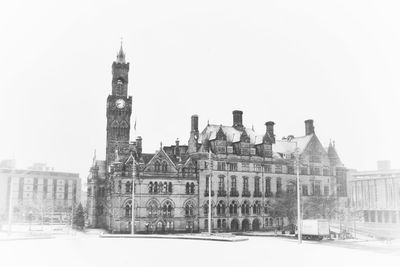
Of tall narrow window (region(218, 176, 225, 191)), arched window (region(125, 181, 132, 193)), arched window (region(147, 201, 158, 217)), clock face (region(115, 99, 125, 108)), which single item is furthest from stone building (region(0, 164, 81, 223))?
tall narrow window (region(218, 176, 225, 191))

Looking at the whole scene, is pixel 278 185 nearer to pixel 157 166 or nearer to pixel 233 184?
pixel 233 184

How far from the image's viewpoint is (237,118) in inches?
2933

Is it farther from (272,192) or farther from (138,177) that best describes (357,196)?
(138,177)

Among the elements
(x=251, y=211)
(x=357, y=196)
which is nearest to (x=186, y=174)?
(x=251, y=211)

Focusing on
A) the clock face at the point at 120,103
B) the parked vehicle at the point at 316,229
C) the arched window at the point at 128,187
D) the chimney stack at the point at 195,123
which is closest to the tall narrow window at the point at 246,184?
the chimney stack at the point at 195,123

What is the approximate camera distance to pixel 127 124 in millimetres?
71062

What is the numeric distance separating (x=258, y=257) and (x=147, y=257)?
8.49m

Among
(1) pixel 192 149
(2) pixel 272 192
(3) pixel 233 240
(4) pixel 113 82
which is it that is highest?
(4) pixel 113 82

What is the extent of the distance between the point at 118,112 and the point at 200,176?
17.1m

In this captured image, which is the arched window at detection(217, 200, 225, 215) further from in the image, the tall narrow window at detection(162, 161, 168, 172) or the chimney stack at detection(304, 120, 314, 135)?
the chimney stack at detection(304, 120, 314, 135)

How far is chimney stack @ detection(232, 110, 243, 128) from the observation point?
74.2 metres

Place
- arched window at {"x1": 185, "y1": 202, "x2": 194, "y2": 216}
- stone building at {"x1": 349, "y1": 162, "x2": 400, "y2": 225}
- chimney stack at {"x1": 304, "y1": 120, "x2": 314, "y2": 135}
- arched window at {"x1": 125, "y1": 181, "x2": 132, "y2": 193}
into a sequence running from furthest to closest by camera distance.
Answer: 1. stone building at {"x1": 349, "y1": 162, "x2": 400, "y2": 225}
2. chimney stack at {"x1": 304, "y1": 120, "x2": 314, "y2": 135}
3. arched window at {"x1": 185, "y1": 202, "x2": 194, "y2": 216}
4. arched window at {"x1": 125, "y1": 181, "x2": 132, "y2": 193}

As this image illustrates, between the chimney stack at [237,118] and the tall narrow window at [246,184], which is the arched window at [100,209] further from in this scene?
the chimney stack at [237,118]

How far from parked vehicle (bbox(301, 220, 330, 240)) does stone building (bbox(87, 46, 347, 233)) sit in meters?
17.2
